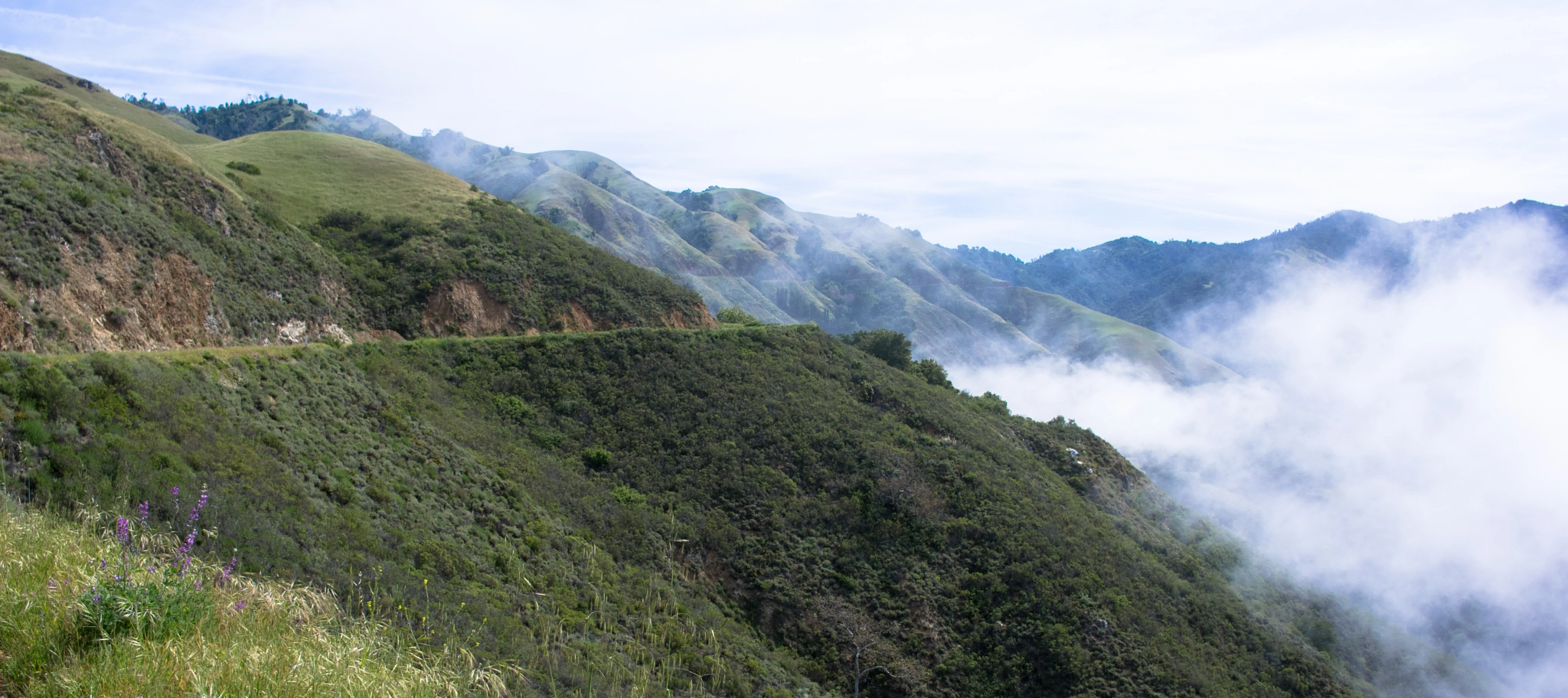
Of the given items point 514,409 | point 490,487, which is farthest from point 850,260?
point 490,487

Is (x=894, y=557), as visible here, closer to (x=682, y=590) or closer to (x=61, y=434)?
(x=682, y=590)

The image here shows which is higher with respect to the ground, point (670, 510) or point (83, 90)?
point (83, 90)

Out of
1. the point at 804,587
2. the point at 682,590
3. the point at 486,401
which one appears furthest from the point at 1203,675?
the point at 486,401

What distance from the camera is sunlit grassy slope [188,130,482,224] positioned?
128 ft

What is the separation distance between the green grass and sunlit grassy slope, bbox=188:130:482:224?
Answer: 34640 mm

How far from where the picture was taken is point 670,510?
90.6 feet

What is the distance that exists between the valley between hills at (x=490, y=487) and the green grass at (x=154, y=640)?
38 millimetres

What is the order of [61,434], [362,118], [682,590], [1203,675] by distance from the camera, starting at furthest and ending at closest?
[362,118] → [1203,675] → [682,590] → [61,434]

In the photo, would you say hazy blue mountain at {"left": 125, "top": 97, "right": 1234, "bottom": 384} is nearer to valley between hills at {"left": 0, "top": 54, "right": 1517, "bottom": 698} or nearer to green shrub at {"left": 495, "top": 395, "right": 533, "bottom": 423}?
valley between hills at {"left": 0, "top": 54, "right": 1517, "bottom": 698}

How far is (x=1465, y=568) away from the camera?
43.9 meters

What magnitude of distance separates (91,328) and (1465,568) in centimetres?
6570

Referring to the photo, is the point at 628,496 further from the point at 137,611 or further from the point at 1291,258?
the point at 1291,258

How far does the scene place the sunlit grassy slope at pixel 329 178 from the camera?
38909mm

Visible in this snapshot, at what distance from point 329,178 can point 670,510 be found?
108 feet
